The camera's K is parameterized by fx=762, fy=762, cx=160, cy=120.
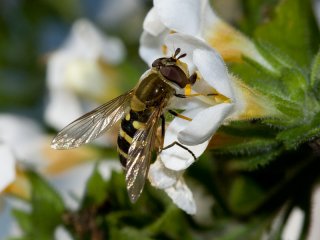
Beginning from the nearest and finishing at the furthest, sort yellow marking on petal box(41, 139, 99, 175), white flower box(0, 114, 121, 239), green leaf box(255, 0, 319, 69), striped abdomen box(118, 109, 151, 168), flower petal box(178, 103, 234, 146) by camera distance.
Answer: flower petal box(178, 103, 234, 146)
striped abdomen box(118, 109, 151, 168)
green leaf box(255, 0, 319, 69)
white flower box(0, 114, 121, 239)
yellow marking on petal box(41, 139, 99, 175)

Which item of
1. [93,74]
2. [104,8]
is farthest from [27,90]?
[93,74]

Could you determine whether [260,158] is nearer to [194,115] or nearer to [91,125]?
[194,115]

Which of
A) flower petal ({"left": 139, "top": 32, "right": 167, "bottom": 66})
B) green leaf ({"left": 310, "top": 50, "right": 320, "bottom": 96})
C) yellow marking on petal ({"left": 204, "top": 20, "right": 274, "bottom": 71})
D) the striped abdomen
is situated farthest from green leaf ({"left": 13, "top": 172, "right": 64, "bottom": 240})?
green leaf ({"left": 310, "top": 50, "right": 320, "bottom": 96})

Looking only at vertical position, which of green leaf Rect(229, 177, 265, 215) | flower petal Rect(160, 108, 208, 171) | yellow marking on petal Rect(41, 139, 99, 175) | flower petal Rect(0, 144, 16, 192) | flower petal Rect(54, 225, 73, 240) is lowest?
yellow marking on petal Rect(41, 139, 99, 175)

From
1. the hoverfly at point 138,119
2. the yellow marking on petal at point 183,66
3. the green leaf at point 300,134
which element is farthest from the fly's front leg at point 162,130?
the green leaf at point 300,134

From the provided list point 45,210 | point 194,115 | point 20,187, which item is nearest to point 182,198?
point 194,115

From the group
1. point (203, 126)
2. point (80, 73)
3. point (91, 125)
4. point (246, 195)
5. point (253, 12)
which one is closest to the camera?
point (203, 126)

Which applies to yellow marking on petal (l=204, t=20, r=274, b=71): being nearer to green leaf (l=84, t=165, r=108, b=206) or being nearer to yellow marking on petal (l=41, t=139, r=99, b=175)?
green leaf (l=84, t=165, r=108, b=206)
